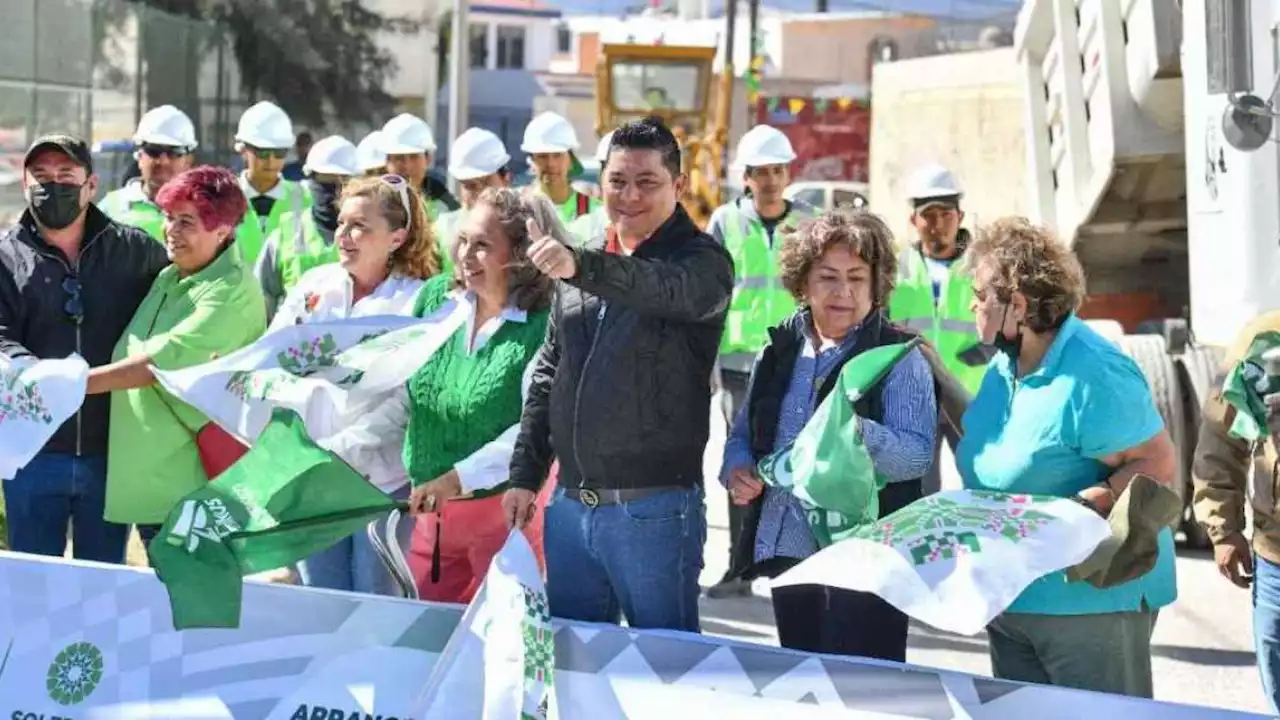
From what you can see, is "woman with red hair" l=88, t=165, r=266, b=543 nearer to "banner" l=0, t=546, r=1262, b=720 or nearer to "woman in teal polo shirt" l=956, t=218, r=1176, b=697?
"banner" l=0, t=546, r=1262, b=720

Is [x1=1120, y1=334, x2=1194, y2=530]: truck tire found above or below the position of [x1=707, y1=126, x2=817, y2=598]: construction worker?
below

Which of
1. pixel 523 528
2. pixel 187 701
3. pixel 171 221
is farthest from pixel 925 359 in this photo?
pixel 171 221

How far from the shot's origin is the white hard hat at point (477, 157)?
968 centimetres

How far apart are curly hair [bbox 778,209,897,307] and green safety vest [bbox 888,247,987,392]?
10.6 feet

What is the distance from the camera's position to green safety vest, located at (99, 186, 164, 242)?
28.9ft

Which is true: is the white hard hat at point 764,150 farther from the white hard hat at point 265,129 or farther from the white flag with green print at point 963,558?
the white flag with green print at point 963,558

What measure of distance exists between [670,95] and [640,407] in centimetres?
3301

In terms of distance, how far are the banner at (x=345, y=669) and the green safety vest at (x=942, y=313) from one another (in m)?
3.85

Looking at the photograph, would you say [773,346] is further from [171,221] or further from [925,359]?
[171,221]

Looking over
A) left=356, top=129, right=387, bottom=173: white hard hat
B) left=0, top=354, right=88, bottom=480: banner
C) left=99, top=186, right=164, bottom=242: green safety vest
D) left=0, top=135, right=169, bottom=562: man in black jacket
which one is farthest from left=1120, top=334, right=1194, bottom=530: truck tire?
left=0, top=354, right=88, bottom=480: banner

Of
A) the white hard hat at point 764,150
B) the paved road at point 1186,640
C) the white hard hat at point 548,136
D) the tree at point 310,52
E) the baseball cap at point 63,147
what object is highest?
the tree at point 310,52

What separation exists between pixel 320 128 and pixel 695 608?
23.9 m

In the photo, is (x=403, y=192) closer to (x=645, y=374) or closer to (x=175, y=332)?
(x=175, y=332)

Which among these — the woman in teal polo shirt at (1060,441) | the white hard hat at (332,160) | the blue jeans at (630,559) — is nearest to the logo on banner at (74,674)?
the blue jeans at (630,559)
